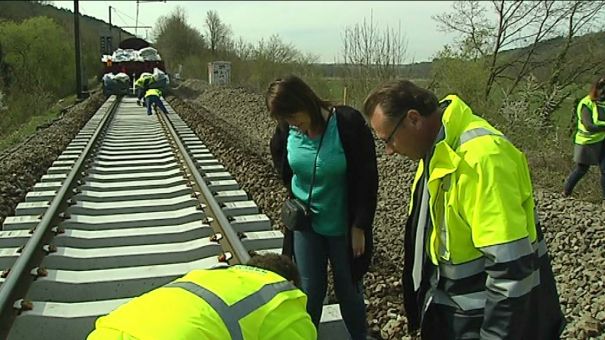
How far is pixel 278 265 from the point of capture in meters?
2.39

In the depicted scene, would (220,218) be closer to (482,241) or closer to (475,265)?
(475,265)

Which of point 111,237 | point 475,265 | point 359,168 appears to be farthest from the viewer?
point 111,237

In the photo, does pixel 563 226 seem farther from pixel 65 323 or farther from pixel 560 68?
pixel 560 68

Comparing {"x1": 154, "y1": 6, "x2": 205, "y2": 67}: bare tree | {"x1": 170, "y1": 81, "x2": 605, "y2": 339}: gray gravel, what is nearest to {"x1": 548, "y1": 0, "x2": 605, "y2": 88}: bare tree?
{"x1": 170, "y1": 81, "x2": 605, "y2": 339}: gray gravel

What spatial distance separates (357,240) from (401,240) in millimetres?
3011

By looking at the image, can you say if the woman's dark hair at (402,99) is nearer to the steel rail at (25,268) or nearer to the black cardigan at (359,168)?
the black cardigan at (359,168)

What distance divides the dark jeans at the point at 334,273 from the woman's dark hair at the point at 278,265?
107cm

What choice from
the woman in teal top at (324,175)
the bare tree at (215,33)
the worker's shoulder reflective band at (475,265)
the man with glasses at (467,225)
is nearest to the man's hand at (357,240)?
the woman in teal top at (324,175)

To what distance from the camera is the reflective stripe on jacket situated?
6.43 ft

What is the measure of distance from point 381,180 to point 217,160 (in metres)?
2.65

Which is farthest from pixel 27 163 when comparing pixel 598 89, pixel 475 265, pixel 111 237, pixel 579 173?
pixel 475 265

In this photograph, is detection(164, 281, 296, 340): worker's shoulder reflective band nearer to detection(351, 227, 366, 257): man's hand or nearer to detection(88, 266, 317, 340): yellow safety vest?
detection(88, 266, 317, 340): yellow safety vest

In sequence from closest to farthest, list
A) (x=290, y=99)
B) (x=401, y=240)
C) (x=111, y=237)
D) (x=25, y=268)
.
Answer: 1. (x=290, y=99)
2. (x=25, y=268)
3. (x=111, y=237)
4. (x=401, y=240)

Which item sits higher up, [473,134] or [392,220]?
[473,134]
